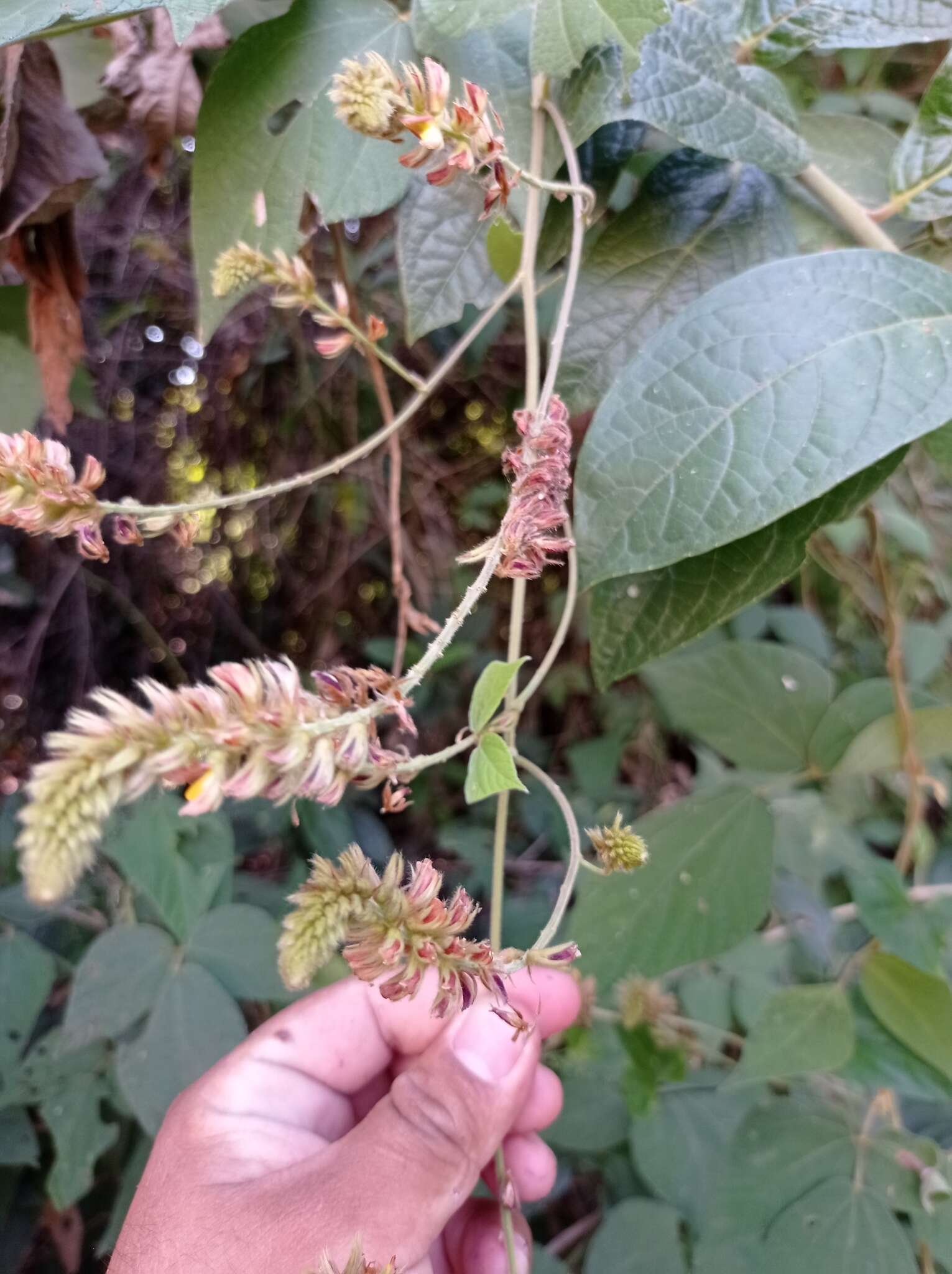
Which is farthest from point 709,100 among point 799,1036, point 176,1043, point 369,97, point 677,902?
point 176,1043

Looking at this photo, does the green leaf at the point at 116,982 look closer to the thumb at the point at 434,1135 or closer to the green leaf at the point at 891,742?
the thumb at the point at 434,1135

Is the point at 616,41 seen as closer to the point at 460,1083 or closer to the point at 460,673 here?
the point at 460,1083

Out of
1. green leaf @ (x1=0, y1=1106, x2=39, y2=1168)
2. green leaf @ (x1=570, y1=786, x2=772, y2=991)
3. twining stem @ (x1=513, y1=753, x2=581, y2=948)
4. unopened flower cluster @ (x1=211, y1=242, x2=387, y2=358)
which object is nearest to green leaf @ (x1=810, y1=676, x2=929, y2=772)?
green leaf @ (x1=570, y1=786, x2=772, y2=991)

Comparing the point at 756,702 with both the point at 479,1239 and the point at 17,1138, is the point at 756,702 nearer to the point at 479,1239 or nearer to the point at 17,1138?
the point at 479,1239

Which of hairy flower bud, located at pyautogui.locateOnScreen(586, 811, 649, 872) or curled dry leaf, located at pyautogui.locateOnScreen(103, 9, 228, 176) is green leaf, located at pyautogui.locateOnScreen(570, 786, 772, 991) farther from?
curled dry leaf, located at pyautogui.locateOnScreen(103, 9, 228, 176)

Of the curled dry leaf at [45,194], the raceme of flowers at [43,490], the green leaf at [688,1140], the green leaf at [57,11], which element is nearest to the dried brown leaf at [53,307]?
the curled dry leaf at [45,194]
